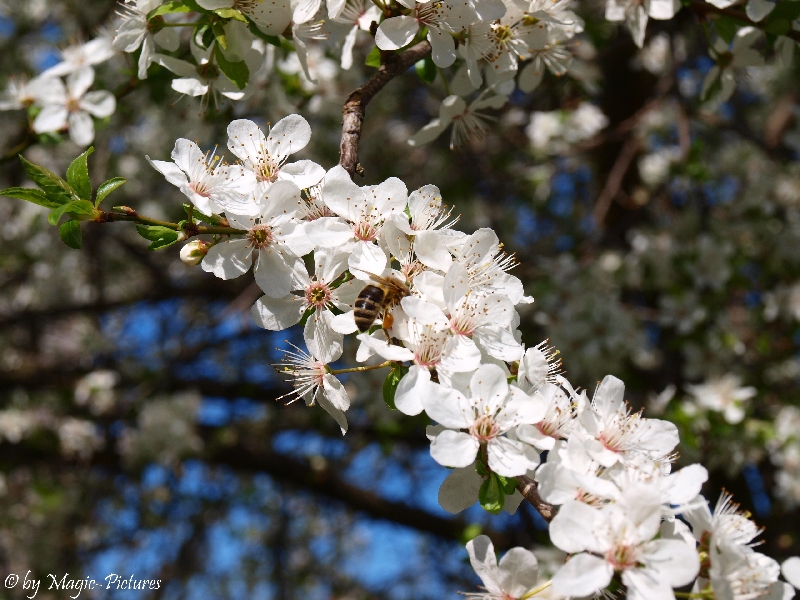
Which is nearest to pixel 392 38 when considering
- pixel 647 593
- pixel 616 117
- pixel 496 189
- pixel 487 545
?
pixel 487 545

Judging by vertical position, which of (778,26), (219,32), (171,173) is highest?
(778,26)

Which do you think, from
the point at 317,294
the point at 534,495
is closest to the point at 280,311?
the point at 317,294

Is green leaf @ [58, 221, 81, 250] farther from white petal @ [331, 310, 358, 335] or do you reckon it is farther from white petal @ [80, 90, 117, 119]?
white petal @ [80, 90, 117, 119]

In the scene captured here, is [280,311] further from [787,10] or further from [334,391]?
[787,10]

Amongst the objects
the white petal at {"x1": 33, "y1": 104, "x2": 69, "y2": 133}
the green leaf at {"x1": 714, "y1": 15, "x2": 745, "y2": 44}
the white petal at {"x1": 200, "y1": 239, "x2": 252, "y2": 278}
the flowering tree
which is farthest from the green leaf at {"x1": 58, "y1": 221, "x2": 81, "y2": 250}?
the green leaf at {"x1": 714, "y1": 15, "x2": 745, "y2": 44}

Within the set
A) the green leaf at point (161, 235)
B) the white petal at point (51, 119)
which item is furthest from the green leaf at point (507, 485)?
the white petal at point (51, 119)

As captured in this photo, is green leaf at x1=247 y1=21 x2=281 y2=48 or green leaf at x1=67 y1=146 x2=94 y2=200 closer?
green leaf at x1=67 y1=146 x2=94 y2=200
